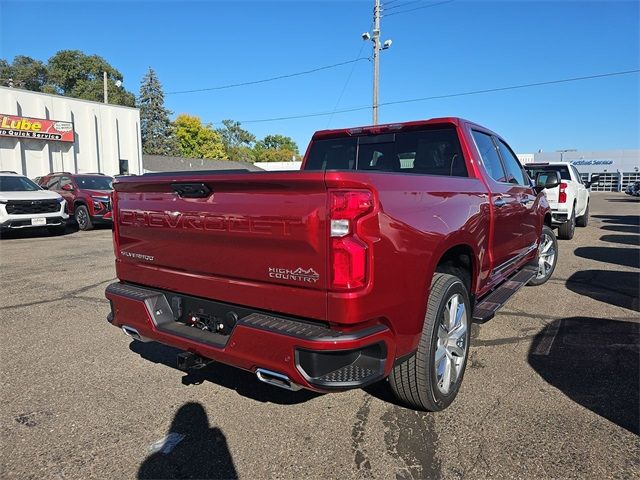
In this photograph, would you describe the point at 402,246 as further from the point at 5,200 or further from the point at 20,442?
the point at 5,200

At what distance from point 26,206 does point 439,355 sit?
12063 mm

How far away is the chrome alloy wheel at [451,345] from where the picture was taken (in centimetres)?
300

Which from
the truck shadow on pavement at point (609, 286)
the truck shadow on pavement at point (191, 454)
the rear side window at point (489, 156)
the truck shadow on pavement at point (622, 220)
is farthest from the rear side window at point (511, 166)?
the truck shadow on pavement at point (622, 220)

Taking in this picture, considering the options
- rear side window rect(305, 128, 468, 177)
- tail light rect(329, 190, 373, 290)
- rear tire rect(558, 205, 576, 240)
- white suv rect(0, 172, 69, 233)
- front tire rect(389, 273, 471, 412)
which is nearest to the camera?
tail light rect(329, 190, 373, 290)

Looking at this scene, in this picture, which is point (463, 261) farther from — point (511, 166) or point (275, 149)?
point (275, 149)

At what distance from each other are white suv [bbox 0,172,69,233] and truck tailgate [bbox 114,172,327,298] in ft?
33.3

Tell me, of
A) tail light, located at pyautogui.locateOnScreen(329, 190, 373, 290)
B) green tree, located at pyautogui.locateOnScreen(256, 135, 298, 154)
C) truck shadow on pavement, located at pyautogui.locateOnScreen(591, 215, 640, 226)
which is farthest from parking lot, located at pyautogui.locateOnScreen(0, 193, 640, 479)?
green tree, located at pyautogui.locateOnScreen(256, 135, 298, 154)

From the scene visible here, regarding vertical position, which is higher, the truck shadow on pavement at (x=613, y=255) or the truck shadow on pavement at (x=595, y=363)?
the truck shadow on pavement at (x=613, y=255)

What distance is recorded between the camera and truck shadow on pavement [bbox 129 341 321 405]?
3260 millimetres

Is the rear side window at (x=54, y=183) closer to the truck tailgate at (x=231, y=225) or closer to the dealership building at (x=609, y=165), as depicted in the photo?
the truck tailgate at (x=231, y=225)

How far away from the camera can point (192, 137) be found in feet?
255

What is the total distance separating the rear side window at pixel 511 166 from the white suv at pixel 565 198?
419 centimetres

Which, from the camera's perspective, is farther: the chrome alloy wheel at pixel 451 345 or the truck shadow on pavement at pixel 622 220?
the truck shadow on pavement at pixel 622 220

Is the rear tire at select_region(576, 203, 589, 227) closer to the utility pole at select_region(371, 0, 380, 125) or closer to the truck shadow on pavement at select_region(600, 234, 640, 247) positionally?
the truck shadow on pavement at select_region(600, 234, 640, 247)
